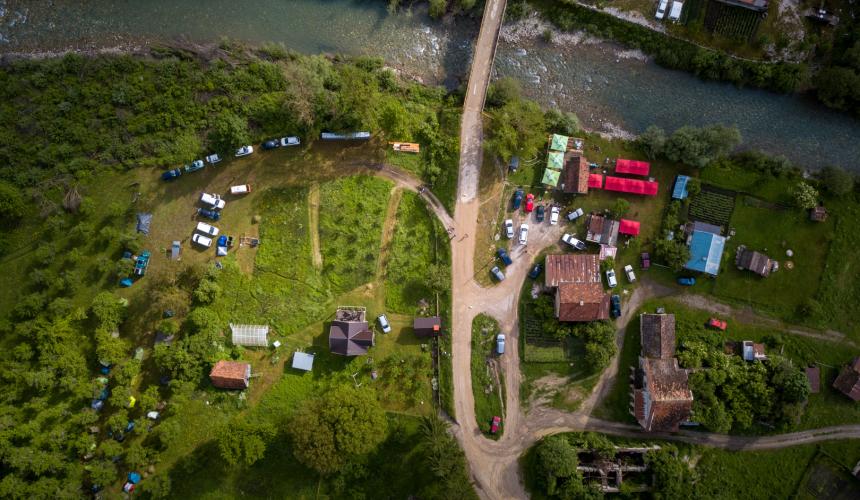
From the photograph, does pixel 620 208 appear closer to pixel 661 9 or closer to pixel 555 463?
pixel 661 9

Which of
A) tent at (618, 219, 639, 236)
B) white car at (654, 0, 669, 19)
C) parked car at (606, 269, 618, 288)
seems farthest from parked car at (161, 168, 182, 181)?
white car at (654, 0, 669, 19)

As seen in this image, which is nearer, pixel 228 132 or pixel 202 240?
pixel 202 240

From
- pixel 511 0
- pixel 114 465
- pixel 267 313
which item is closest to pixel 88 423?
pixel 114 465

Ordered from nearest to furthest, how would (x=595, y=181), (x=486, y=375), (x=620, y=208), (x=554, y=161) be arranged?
(x=486, y=375)
(x=620, y=208)
(x=554, y=161)
(x=595, y=181)

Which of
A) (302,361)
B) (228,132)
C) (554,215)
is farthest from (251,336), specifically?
(554,215)

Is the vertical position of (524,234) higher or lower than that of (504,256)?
higher

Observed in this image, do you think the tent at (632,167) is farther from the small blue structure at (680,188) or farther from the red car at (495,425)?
the red car at (495,425)
